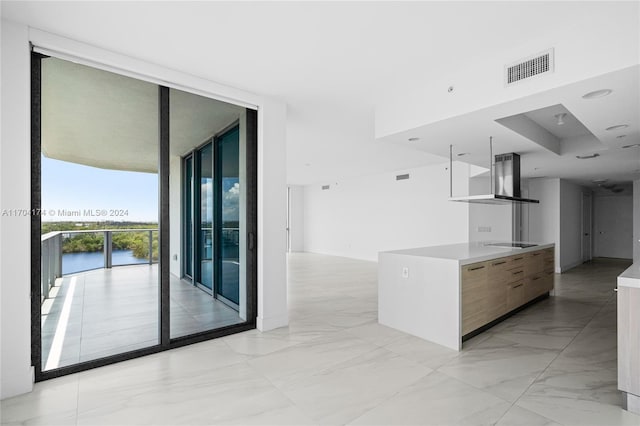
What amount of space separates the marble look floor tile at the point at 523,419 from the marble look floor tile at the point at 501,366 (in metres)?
0.16

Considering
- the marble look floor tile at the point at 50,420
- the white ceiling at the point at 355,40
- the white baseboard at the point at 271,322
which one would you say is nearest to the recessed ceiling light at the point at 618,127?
the white ceiling at the point at 355,40

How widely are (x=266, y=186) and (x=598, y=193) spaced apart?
1234 cm

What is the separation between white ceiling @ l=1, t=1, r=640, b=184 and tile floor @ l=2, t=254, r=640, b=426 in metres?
2.25

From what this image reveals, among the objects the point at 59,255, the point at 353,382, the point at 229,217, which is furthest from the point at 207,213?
the point at 353,382

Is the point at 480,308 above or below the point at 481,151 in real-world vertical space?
below

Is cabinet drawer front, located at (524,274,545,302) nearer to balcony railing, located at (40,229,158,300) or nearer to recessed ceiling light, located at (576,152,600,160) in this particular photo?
recessed ceiling light, located at (576,152,600,160)

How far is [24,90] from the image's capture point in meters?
2.43

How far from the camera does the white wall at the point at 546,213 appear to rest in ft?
25.9

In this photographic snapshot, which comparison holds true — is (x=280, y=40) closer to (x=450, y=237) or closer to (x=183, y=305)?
(x=183, y=305)

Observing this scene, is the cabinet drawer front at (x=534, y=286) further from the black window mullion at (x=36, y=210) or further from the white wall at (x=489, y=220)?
the black window mullion at (x=36, y=210)

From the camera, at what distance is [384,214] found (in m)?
9.96

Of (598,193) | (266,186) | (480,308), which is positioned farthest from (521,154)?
(598,193)

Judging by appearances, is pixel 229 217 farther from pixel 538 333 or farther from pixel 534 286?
pixel 534 286

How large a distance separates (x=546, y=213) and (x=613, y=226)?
4826 millimetres
